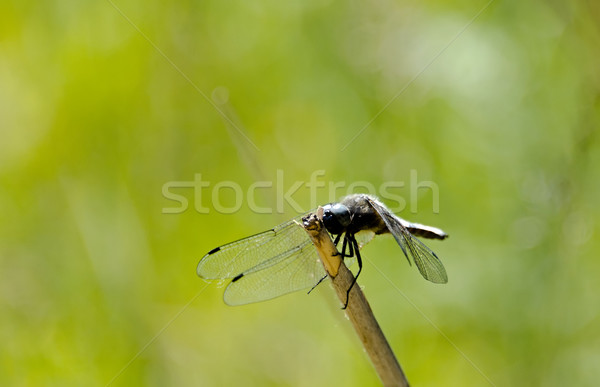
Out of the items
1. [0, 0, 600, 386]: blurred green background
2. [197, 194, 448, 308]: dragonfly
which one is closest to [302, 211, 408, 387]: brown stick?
[197, 194, 448, 308]: dragonfly

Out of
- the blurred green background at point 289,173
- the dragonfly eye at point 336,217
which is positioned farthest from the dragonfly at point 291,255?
the blurred green background at point 289,173

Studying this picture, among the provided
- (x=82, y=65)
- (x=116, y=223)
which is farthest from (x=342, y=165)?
(x=82, y=65)

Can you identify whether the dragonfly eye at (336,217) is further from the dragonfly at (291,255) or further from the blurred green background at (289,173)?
the blurred green background at (289,173)

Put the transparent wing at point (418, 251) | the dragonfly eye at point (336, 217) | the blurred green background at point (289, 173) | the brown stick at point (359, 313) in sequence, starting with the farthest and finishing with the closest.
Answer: the blurred green background at point (289, 173), the dragonfly eye at point (336, 217), the transparent wing at point (418, 251), the brown stick at point (359, 313)

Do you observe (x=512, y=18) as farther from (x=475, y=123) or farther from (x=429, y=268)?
(x=429, y=268)

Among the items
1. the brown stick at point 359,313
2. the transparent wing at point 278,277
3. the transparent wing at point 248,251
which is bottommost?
the brown stick at point 359,313

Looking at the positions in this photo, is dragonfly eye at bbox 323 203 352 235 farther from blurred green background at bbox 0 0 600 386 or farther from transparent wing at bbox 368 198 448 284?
blurred green background at bbox 0 0 600 386
